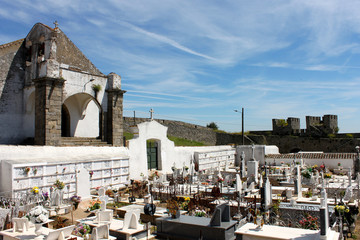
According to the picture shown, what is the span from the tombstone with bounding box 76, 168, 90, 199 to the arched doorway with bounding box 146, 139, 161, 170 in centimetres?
725

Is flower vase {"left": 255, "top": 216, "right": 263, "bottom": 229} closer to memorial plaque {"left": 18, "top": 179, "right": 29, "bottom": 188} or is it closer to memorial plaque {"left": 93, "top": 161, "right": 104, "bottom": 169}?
memorial plaque {"left": 18, "top": 179, "right": 29, "bottom": 188}

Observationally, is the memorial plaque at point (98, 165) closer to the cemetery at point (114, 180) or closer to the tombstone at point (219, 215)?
the cemetery at point (114, 180)

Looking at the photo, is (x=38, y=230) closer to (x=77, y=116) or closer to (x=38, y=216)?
(x=38, y=216)

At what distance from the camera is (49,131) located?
1638cm

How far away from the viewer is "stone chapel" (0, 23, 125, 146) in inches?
653

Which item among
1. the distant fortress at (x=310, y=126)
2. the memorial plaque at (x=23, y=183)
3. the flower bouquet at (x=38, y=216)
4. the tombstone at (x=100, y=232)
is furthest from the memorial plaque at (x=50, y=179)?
the distant fortress at (x=310, y=126)

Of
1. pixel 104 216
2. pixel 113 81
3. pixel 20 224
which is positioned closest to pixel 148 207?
pixel 104 216

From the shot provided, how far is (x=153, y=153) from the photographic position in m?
20.4

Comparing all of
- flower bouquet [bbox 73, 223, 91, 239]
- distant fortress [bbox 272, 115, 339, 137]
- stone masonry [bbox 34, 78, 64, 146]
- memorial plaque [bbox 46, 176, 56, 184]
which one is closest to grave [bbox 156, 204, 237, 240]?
flower bouquet [bbox 73, 223, 91, 239]

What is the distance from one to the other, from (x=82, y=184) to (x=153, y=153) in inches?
315

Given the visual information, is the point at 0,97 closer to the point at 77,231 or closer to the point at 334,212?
the point at 77,231

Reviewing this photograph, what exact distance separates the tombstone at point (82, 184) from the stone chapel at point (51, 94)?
4506 mm

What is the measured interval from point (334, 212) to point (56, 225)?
25.9ft

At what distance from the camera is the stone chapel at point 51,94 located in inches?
653
